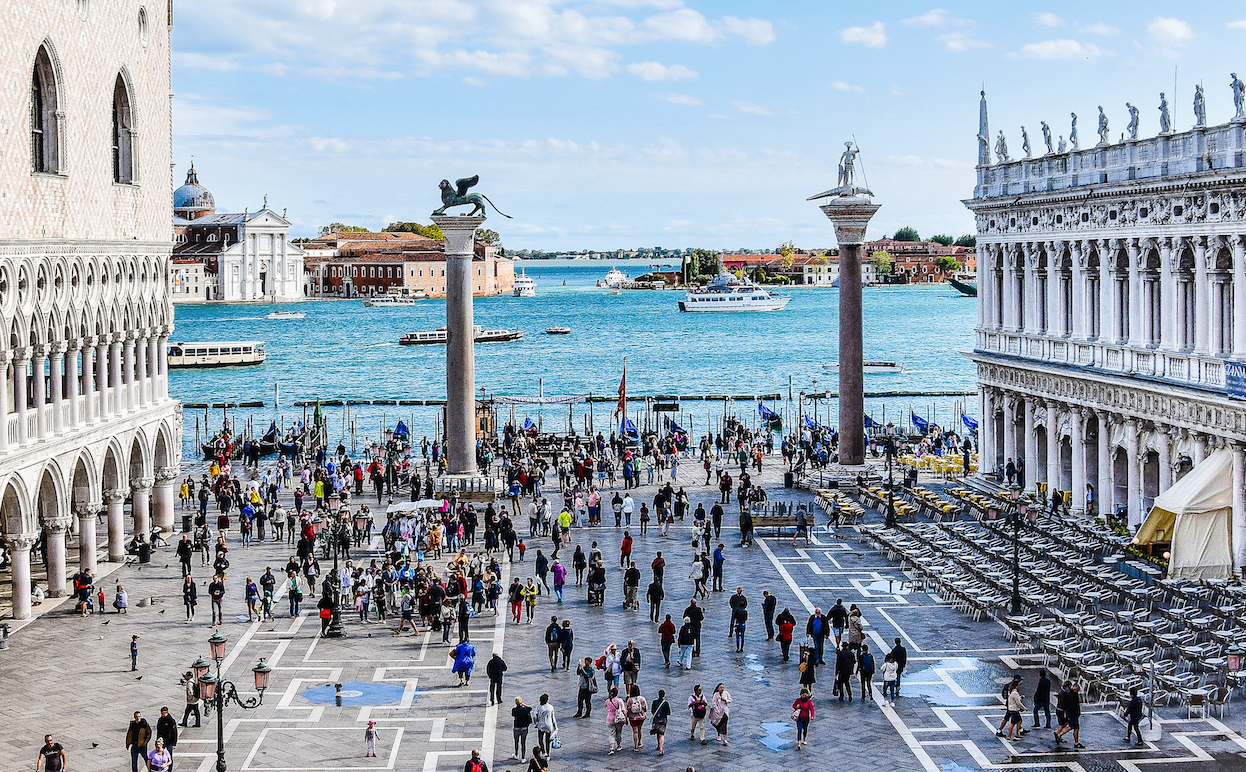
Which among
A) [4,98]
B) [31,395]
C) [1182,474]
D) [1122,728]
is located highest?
[4,98]

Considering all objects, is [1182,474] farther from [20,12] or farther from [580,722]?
[20,12]

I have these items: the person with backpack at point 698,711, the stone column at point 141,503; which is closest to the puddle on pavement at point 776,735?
the person with backpack at point 698,711

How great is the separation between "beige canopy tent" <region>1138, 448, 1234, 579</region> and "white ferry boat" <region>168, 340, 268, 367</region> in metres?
108

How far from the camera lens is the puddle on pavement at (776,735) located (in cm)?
2277

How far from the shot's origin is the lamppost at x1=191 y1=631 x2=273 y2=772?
21316mm

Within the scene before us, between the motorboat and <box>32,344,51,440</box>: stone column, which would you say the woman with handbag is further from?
the motorboat

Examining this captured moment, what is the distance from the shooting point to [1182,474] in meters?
34.8

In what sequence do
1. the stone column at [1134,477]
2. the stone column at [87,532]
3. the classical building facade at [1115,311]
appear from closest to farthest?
the classical building facade at [1115,311], the stone column at [87,532], the stone column at [1134,477]

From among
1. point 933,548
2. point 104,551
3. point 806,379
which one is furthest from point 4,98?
point 806,379

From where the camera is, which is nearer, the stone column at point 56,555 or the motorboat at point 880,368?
the stone column at point 56,555

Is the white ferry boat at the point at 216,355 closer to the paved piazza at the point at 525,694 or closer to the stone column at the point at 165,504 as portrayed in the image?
the stone column at the point at 165,504

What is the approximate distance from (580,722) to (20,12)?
17646mm

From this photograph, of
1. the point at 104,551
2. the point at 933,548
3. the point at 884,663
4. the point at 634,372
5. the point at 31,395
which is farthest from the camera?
the point at 634,372

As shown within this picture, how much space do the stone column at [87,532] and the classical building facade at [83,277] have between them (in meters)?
0.04
